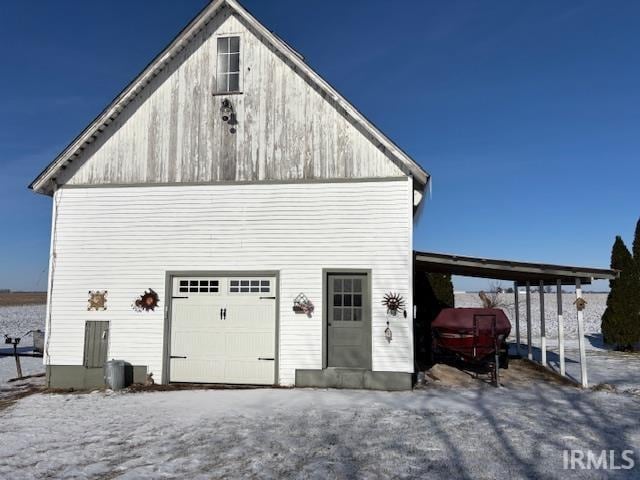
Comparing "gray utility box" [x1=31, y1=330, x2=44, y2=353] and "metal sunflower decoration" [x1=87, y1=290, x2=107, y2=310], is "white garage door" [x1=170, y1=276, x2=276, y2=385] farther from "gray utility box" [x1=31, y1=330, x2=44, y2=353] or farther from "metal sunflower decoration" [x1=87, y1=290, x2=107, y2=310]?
"gray utility box" [x1=31, y1=330, x2=44, y2=353]

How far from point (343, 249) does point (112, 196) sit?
5801mm

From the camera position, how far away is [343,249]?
1105 centimetres

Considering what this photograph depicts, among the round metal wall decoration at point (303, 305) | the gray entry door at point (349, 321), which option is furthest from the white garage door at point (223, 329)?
the gray entry door at point (349, 321)

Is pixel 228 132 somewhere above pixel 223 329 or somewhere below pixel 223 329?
above

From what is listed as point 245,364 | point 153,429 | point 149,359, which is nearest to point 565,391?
point 245,364

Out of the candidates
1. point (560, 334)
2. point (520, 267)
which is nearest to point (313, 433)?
point (520, 267)

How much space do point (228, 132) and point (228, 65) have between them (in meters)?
1.69

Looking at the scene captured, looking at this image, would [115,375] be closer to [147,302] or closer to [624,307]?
[147,302]

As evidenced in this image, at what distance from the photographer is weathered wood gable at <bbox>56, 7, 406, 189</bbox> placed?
37.0 ft

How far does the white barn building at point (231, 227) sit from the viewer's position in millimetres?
10922

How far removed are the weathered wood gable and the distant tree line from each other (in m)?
15.0

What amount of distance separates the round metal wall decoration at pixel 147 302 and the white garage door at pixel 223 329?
0.43 meters

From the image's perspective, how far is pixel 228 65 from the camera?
11.8 meters

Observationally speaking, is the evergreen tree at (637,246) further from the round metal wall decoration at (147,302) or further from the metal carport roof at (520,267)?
the round metal wall decoration at (147,302)
